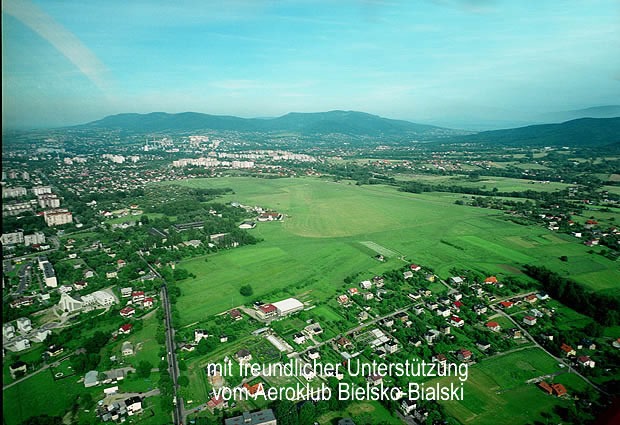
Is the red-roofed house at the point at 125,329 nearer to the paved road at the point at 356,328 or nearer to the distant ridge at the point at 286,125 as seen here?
the paved road at the point at 356,328

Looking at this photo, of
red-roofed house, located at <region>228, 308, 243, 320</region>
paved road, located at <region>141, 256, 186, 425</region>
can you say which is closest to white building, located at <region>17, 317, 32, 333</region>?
paved road, located at <region>141, 256, 186, 425</region>

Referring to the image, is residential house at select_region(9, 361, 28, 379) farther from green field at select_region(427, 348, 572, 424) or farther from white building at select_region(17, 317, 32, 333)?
green field at select_region(427, 348, 572, 424)

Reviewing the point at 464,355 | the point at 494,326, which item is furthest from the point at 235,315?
the point at 494,326

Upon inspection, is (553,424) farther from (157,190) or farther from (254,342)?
(157,190)

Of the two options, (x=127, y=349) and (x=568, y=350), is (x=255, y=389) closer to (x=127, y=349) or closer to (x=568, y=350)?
(x=127, y=349)

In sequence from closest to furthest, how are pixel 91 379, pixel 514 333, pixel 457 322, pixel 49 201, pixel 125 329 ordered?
1. pixel 91 379
2. pixel 514 333
3. pixel 125 329
4. pixel 457 322
5. pixel 49 201
